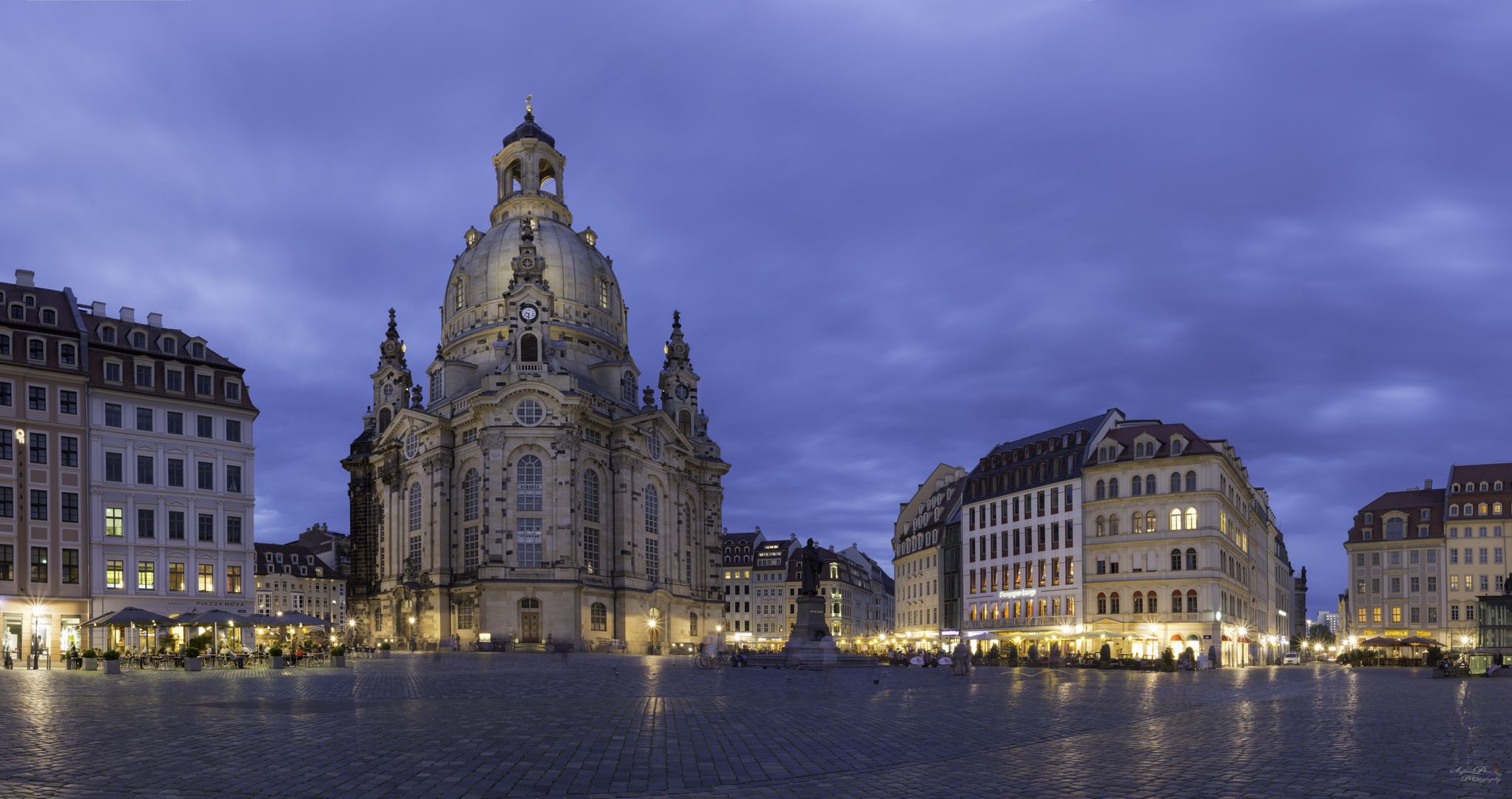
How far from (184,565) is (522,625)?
3005cm

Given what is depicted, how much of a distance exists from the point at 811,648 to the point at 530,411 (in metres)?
45.9

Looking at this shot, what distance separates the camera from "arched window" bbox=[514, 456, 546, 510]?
3666 inches

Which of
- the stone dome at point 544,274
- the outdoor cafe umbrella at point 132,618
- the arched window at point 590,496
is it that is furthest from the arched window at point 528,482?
the outdoor cafe umbrella at point 132,618

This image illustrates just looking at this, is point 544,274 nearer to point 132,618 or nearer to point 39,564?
point 39,564

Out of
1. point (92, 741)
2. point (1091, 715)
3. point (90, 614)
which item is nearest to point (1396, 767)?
point (1091, 715)

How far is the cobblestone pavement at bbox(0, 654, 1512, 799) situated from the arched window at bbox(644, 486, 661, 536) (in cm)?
6768

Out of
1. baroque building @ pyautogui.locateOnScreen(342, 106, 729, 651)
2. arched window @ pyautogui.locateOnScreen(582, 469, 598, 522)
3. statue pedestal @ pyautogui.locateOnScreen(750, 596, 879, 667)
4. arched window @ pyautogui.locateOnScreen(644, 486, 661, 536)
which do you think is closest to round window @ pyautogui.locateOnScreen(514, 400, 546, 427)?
baroque building @ pyautogui.locateOnScreen(342, 106, 729, 651)

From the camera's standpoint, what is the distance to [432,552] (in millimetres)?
95688

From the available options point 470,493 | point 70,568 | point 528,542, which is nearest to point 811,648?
→ point 70,568

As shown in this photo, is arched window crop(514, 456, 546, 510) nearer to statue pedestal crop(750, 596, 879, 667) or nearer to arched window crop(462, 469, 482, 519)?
→ arched window crop(462, 469, 482, 519)

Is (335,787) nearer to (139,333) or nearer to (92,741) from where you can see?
(92,741)

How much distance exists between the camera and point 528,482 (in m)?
93.6

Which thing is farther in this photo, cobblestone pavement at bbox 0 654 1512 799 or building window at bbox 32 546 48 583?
building window at bbox 32 546 48 583

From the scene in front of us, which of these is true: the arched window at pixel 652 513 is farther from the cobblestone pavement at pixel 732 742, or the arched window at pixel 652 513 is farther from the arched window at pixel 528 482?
the cobblestone pavement at pixel 732 742
